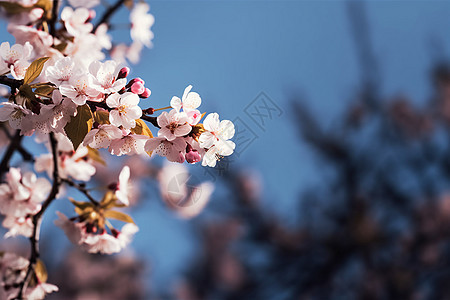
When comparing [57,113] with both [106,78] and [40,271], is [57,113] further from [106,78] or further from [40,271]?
[40,271]

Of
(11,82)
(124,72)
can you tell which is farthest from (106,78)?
(11,82)

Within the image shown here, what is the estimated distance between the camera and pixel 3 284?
89 cm

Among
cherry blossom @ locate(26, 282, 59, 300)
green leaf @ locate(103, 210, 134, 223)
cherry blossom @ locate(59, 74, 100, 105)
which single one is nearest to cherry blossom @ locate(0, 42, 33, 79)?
cherry blossom @ locate(59, 74, 100, 105)

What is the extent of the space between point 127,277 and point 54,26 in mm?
3136

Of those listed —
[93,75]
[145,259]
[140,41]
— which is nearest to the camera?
[93,75]

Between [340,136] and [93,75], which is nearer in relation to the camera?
[93,75]

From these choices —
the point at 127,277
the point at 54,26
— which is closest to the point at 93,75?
the point at 54,26

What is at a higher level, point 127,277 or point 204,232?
point 204,232

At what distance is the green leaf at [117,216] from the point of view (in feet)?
2.77

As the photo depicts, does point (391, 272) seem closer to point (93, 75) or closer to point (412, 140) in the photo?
point (412, 140)

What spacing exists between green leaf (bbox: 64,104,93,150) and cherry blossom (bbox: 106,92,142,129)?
0.03 metres

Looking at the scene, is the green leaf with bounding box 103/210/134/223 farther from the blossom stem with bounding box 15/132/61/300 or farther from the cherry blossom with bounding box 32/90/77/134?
the cherry blossom with bounding box 32/90/77/134

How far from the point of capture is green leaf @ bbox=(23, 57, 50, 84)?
1.86 feet

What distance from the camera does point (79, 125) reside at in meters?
0.54
